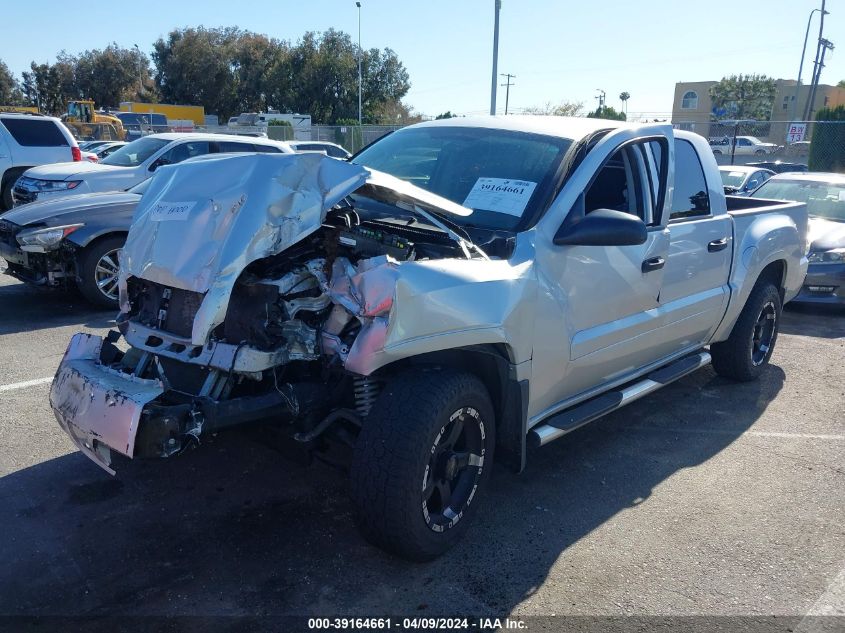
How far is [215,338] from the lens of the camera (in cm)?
310

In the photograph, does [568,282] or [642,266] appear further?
[642,266]

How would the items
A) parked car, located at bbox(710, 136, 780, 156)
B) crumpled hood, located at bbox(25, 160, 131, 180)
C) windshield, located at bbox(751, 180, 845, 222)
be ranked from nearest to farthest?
windshield, located at bbox(751, 180, 845, 222), crumpled hood, located at bbox(25, 160, 131, 180), parked car, located at bbox(710, 136, 780, 156)

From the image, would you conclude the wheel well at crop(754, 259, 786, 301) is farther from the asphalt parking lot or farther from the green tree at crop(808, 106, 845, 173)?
the green tree at crop(808, 106, 845, 173)

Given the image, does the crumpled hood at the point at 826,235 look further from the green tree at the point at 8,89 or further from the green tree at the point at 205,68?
the green tree at the point at 8,89

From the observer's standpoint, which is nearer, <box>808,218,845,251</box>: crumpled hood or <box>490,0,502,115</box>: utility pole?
<box>808,218,845,251</box>: crumpled hood

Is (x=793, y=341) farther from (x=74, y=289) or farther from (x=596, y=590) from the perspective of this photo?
(x=74, y=289)

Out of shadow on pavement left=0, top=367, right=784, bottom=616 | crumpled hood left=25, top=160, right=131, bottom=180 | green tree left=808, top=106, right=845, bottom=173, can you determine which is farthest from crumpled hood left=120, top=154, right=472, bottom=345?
green tree left=808, top=106, right=845, bottom=173

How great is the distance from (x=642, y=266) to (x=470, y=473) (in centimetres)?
167

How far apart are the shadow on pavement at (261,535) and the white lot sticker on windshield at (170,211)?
122 centimetres

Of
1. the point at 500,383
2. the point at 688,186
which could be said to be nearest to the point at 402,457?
the point at 500,383

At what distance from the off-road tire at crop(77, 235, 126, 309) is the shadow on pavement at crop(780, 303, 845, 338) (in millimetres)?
7242

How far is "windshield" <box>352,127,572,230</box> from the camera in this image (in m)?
3.63

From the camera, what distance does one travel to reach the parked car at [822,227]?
27.0 feet

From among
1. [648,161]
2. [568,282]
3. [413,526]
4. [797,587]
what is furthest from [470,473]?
[648,161]
